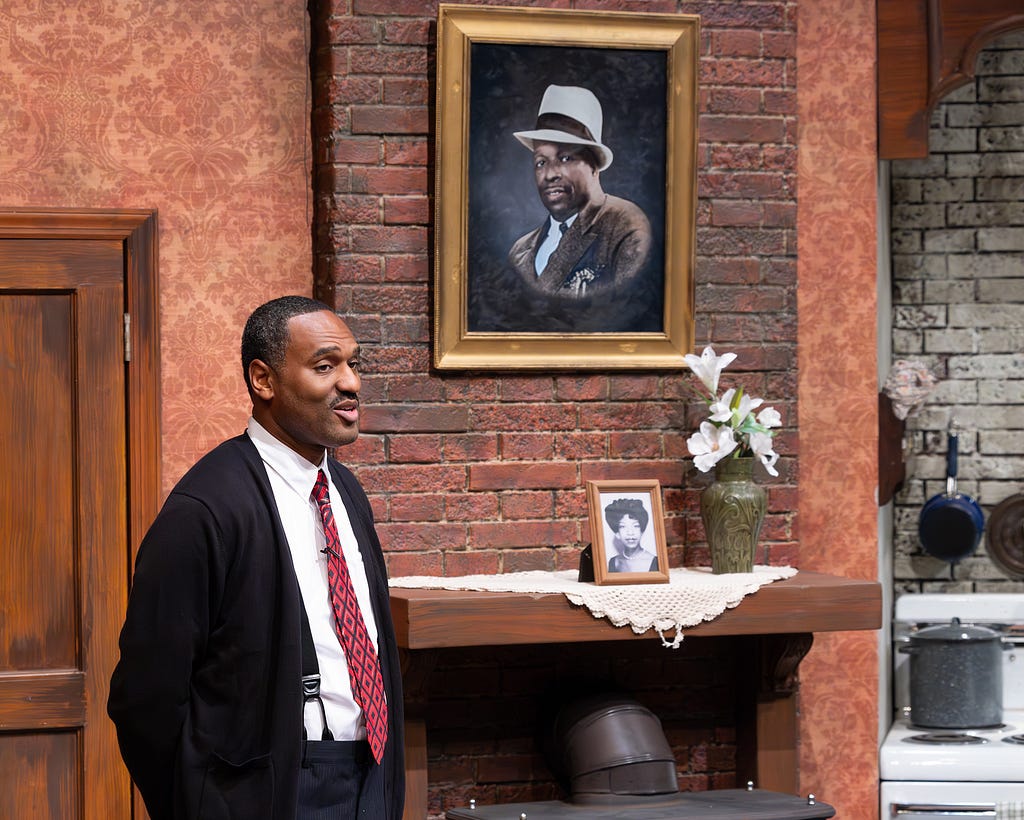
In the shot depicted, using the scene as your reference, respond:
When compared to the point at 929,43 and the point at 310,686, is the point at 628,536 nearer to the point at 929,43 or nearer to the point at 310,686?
the point at 310,686

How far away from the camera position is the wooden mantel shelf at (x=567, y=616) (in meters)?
3.43

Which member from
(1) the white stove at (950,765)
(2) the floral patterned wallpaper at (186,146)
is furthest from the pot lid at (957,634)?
(2) the floral patterned wallpaper at (186,146)

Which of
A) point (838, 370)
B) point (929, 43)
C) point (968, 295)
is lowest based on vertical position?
point (838, 370)

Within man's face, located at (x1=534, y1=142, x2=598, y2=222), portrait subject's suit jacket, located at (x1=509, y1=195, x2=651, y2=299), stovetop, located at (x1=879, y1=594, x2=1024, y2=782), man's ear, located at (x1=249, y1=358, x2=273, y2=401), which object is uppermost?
man's face, located at (x1=534, y1=142, x2=598, y2=222)

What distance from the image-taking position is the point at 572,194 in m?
3.85

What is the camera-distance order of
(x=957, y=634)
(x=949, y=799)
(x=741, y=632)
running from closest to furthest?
(x=741, y=632)
(x=949, y=799)
(x=957, y=634)

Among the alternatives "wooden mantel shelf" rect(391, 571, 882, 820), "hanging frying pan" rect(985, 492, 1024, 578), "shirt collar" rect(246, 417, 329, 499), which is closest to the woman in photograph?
"wooden mantel shelf" rect(391, 571, 882, 820)

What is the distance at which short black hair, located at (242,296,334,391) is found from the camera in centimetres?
254

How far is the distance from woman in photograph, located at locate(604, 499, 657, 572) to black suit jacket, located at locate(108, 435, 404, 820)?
1.39 m

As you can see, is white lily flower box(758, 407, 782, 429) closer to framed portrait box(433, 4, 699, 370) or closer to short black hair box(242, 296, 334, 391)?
framed portrait box(433, 4, 699, 370)

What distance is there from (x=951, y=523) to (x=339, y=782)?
112 inches

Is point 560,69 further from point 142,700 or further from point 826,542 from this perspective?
point 142,700

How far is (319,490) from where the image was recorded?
8.38 ft

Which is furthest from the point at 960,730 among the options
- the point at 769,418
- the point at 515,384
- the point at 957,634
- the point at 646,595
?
the point at 515,384
